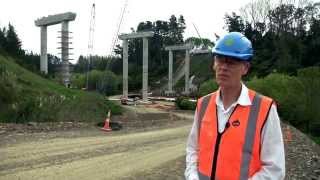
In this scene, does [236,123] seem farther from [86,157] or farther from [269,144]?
[86,157]

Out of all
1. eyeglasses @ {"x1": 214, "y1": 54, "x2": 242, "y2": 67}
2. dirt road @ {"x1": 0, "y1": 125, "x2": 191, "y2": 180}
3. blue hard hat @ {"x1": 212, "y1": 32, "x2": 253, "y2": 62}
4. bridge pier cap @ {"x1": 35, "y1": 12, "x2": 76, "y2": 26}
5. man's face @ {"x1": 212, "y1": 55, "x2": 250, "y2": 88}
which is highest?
bridge pier cap @ {"x1": 35, "y1": 12, "x2": 76, "y2": 26}

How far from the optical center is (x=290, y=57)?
9794 centimetres

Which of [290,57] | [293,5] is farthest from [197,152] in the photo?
[293,5]

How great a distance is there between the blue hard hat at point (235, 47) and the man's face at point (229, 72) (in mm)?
34

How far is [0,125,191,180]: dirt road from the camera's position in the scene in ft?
47.5

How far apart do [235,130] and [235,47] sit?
485 mm

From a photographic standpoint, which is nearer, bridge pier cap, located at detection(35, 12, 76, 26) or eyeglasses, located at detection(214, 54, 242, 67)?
eyeglasses, located at detection(214, 54, 242, 67)

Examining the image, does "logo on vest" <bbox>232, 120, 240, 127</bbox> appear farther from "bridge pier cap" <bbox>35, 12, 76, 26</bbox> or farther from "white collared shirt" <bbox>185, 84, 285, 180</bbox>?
"bridge pier cap" <bbox>35, 12, 76, 26</bbox>

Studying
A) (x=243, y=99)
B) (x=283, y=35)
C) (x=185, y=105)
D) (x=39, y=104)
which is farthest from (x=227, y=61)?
(x=283, y=35)

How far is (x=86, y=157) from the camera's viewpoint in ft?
57.0

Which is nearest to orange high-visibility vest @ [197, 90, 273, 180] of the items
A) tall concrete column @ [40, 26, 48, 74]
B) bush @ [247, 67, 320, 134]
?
bush @ [247, 67, 320, 134]

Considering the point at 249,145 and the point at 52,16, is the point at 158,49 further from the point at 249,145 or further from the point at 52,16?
the point at 249,145

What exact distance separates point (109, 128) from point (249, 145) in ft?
81.0

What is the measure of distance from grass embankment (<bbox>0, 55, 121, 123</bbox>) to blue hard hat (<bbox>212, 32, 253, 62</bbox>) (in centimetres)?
2473
